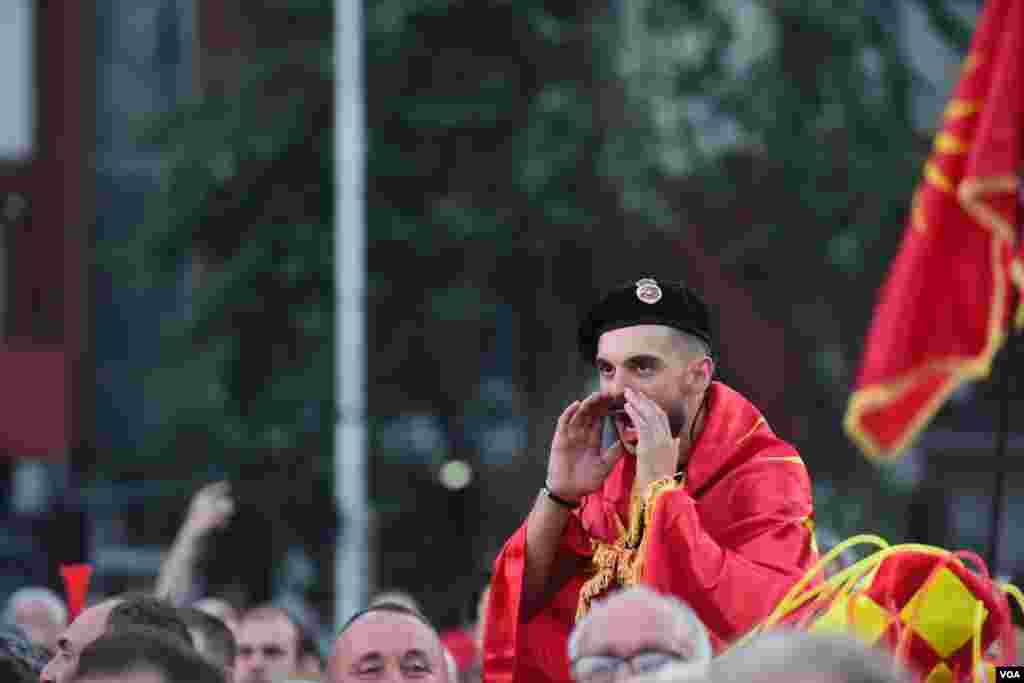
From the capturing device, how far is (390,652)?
608 centimetres

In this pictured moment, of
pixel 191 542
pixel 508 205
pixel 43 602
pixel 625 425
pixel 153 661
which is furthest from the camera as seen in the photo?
pixel 508 205

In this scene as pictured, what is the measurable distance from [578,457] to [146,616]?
1.17m

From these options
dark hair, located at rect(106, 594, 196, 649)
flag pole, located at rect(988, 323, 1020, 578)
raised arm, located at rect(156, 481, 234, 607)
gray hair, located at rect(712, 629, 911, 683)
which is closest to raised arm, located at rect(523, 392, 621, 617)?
dark hair, located at rect(106, 594, 196, 649)

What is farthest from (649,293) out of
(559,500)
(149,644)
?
(149,644)

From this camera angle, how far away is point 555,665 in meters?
6.02

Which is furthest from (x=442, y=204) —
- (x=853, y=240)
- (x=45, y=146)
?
(x=45, y=146)

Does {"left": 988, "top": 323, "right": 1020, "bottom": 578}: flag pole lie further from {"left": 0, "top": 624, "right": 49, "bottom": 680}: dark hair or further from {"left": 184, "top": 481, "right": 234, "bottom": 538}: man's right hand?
{"left": 184, "top": 481, "right": 234, "bottom": 538}: man's right hand

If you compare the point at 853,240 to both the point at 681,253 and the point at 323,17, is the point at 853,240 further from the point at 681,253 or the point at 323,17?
the point at 323,17

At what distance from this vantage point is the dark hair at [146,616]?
567cm

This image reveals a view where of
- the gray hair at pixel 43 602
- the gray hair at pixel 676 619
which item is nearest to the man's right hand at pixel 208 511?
the gray hair at pixel 43 602

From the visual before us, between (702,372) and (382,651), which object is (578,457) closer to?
(702,372)

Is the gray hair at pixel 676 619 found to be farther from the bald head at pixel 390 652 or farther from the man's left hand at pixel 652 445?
the bald head at pixel 390 652

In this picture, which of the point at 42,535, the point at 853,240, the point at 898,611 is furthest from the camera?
the point at 42,535

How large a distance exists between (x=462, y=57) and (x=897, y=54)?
10.4ft
